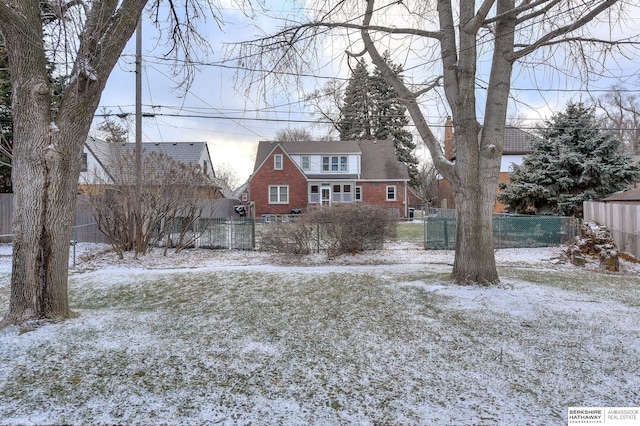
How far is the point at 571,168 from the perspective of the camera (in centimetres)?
1490

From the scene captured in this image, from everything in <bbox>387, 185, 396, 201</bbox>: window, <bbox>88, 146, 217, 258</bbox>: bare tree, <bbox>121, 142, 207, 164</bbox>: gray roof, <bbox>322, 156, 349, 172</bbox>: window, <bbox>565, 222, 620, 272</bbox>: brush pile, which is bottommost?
<bbox>565, 222, 620, 272</bbox>: brush pile

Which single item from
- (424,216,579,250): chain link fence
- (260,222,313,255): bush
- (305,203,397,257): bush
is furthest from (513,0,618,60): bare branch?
(424,216,579,250): chain link fence

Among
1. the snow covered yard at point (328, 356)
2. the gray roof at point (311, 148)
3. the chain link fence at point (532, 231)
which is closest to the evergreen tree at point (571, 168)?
the chain link fence at point (532, 231)

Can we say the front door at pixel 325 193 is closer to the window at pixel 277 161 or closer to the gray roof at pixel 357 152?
the gray roof at pixel 357 152

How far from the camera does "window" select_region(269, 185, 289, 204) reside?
2689 cm

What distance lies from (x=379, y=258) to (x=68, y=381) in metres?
8.20

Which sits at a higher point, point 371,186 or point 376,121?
point 376,121

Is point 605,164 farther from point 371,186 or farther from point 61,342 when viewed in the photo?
point 61,342

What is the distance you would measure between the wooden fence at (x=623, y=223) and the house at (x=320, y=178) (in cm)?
1551

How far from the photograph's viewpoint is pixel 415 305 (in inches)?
206

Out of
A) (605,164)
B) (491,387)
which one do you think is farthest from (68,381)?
(605,164)

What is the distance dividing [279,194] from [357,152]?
6.85 metres

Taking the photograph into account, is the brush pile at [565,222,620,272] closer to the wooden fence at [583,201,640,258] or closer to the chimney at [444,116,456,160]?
the wooden fence at [583,201,640,258]

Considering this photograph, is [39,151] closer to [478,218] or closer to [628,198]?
[478,218]
